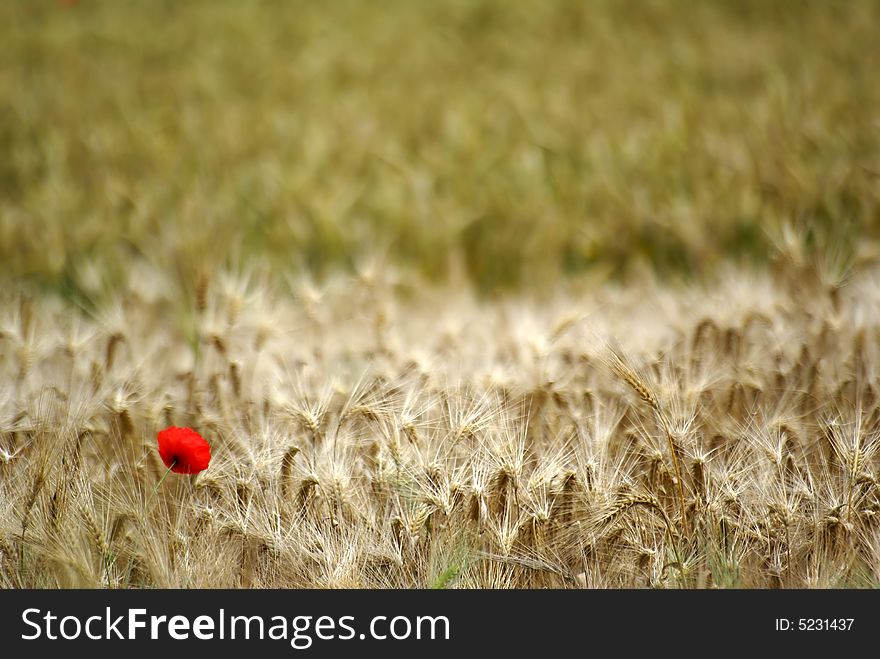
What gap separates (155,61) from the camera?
3727mm

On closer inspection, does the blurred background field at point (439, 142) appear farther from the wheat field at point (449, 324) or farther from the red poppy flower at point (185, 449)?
the red poppy flower at point (185, 449)

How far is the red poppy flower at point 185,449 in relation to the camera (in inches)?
48.9

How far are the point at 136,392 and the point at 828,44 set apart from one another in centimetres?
337

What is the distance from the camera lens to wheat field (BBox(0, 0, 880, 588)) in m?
1.27

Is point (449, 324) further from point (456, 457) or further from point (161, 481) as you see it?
point (161, 481)

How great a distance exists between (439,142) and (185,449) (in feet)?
7.15

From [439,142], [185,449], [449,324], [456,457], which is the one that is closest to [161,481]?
[185,449]

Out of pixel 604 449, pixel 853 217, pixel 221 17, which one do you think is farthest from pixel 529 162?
pixel 221 17

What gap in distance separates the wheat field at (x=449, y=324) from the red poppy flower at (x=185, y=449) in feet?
0.22

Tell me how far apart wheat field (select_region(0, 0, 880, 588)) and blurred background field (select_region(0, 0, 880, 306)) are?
17 millimetres

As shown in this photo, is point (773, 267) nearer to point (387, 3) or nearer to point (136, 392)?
point (136, 392)

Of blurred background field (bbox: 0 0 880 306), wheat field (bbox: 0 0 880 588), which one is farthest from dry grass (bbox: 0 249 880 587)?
blurred background field (bbox: 0 0 880 306)

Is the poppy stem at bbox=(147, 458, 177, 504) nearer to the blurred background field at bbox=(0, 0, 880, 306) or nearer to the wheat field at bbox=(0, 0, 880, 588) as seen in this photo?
the wheat field at bbox=(0, 0, 880, 588)

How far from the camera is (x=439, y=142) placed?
A: 10.4ft
